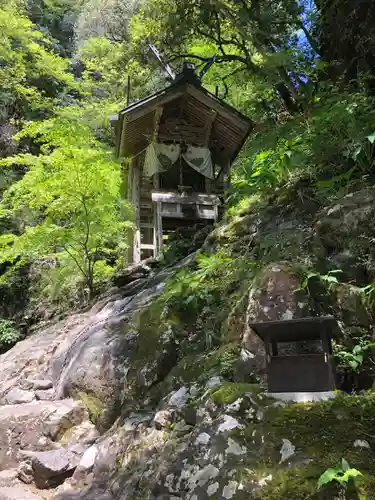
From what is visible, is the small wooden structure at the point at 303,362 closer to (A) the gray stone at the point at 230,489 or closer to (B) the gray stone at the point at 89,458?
(A) the gray stone at the point at 230,489

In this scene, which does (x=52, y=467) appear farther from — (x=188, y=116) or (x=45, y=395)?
(x=188, y=116)

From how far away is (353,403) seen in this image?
11.1 feet

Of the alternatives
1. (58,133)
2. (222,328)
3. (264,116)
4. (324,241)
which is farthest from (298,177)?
(264,116)

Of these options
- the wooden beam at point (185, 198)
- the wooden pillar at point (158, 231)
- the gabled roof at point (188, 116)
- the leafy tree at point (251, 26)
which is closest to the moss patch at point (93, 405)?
the leafy tree at point (251, 26)

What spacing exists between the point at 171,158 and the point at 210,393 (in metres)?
11.2

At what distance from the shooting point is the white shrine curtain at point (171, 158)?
14406mm

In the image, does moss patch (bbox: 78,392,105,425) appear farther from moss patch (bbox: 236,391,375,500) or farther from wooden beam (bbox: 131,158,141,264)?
wooden beam (bbox: 131,158,141,264)

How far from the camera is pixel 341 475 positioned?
2793 millimetres

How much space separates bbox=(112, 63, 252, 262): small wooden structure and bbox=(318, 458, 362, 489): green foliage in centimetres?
1152

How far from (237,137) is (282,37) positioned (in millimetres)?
4415

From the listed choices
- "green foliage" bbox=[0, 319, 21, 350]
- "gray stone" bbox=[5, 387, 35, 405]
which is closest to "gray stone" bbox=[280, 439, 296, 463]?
"gray stone" bbox=[5, 387, 35, 405]

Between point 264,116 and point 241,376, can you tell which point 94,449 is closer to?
point 241,376

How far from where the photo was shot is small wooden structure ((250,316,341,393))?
12.3 ft

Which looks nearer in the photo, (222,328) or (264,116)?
(222,328)
